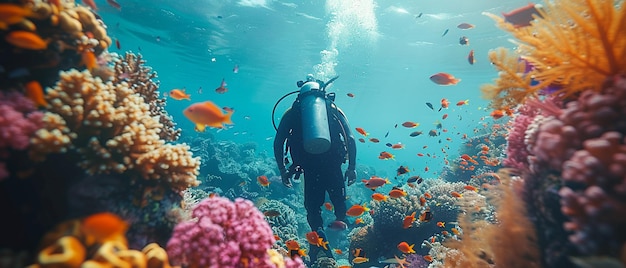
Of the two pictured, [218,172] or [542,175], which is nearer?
[542,175]

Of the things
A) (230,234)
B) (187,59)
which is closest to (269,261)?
(230,234)

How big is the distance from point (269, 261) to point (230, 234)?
1.63 feet

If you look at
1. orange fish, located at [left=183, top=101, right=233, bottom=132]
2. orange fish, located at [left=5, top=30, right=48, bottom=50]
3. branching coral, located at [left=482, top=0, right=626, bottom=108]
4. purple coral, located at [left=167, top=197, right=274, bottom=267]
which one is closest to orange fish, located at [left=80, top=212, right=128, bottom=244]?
purple coral, located at [left=167, top=197, right=274, bottom=267]

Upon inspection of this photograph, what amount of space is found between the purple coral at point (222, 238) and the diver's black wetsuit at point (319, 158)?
3849 millimetres

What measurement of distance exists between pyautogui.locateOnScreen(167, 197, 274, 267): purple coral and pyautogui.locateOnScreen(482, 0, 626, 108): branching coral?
3.42m

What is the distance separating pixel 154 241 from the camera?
3.01 m

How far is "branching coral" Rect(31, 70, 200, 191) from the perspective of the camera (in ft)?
8.73

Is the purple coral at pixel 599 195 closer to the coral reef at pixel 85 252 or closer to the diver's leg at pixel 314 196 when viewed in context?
the coral reef at pixel 85 252

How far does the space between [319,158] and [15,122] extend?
5.31 meters

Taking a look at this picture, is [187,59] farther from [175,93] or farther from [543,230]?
[543,230]

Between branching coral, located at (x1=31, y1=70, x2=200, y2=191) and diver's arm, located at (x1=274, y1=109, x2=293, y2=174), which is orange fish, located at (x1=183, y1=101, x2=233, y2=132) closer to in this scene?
branching coral, located at (x1=31, y1=70, x2=200, y2=191)

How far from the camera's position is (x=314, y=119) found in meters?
6.30

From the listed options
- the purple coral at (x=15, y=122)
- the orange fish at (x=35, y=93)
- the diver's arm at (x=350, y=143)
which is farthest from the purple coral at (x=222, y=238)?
the diver's arm at (x=350, y=143)

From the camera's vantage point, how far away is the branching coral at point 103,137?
2662 millimetres
